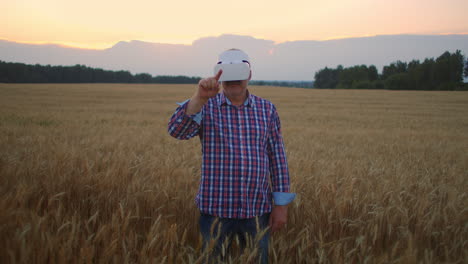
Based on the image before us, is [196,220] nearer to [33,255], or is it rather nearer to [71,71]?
[33,255]

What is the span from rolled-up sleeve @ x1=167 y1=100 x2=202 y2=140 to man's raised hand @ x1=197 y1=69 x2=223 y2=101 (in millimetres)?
148

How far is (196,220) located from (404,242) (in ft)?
4.95

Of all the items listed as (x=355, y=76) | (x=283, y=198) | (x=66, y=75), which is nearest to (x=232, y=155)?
(x=283, y=198)

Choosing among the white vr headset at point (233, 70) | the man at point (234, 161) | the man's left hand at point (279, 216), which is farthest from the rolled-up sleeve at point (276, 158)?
the white vr headset at point (233, 70)

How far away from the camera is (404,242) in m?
1.89

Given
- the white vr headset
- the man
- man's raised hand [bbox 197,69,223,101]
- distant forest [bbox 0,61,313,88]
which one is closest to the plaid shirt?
the man

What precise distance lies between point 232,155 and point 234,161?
0.13 ft

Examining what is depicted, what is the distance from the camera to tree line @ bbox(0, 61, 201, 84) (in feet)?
190

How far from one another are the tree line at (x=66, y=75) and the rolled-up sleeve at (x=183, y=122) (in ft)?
236

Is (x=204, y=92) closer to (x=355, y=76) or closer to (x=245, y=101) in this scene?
(x=245, y=101)

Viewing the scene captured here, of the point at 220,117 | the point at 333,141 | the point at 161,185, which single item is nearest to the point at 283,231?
the point at 220,117

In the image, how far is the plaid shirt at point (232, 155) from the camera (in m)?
1.68

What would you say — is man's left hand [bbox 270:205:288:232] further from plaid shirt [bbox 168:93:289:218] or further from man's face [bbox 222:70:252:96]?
man's face [bbox 222:70:252:96]

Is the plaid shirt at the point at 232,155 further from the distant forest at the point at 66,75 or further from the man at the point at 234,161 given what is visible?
the distant forest at the point at 66,75
